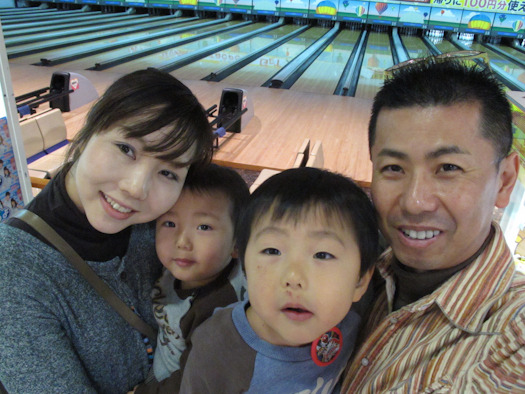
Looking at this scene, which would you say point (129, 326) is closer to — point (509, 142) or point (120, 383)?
point (120, 383)

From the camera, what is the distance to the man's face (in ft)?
3.07

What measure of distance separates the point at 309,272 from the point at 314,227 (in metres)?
0.09

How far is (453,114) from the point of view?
95cm

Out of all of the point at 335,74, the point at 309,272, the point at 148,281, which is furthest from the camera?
the point at 335,74

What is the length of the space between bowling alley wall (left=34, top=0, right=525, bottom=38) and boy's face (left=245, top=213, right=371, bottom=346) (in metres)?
10.6

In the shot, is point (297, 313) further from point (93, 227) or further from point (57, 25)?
point (57, 25)

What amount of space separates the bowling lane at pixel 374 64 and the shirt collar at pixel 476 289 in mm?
4672

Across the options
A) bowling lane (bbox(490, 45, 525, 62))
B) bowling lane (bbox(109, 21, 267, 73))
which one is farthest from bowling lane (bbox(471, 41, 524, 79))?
bowling lane (bbox(109, 21, 267, 73))

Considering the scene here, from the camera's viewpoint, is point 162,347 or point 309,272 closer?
point 309,272

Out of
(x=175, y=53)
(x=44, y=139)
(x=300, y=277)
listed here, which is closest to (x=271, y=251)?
(x=300, y=277)

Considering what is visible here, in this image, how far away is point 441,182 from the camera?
3.11 ft

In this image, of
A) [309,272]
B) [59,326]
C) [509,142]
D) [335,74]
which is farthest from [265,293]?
[335,74]

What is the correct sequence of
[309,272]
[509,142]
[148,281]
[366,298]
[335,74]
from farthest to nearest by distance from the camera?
[335,74] → [148,281] → [366,298] → [509,142] → [309,272]

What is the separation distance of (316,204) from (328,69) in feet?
21.6
